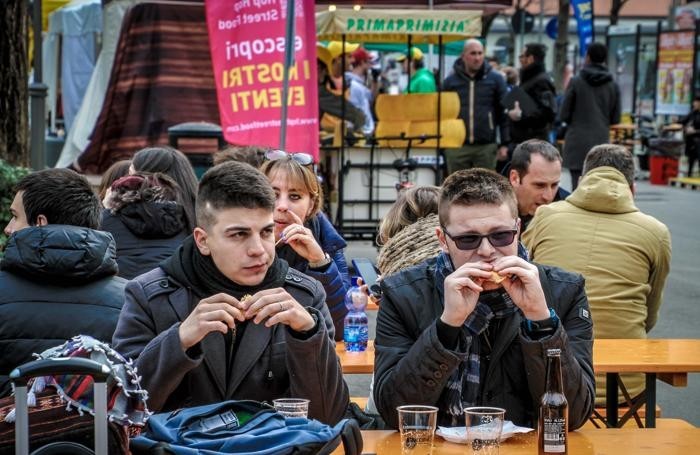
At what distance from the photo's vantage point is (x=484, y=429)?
13.3 feet

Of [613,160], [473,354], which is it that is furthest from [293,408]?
[613,160]

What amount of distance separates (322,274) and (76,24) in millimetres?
18714

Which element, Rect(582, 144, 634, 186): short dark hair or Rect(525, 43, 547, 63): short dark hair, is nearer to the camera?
Rect(582, 144, 634, 186): short dark hair

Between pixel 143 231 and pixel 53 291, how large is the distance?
1.90 metres

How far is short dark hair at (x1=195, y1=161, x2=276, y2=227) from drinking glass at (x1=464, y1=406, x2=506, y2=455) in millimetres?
1048

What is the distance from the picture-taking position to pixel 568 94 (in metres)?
18.0

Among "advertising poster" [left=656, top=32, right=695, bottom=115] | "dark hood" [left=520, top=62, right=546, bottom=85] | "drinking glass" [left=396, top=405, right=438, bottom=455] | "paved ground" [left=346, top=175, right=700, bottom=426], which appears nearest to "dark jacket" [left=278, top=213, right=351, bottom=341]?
"drinking glass" [left=396, top=405, right=438, bottom=455]

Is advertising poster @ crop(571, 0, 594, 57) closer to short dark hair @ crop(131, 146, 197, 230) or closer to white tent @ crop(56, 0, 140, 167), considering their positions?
white tent @ crop(56, 0, 140, 167)

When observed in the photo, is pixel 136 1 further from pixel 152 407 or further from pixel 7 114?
pixel 152 407

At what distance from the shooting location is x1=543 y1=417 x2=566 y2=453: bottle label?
13.6ft

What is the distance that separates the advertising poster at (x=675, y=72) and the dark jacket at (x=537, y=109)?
1332 cm

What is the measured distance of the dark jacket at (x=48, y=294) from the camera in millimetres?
5035

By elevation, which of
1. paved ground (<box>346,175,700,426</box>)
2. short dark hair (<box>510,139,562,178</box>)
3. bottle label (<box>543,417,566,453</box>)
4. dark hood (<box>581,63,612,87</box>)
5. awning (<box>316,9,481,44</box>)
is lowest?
paved ground (<box>346,175,700,426</box>)

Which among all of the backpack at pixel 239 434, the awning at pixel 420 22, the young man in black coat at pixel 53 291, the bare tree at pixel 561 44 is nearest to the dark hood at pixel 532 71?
the awning at pixel 420 22
